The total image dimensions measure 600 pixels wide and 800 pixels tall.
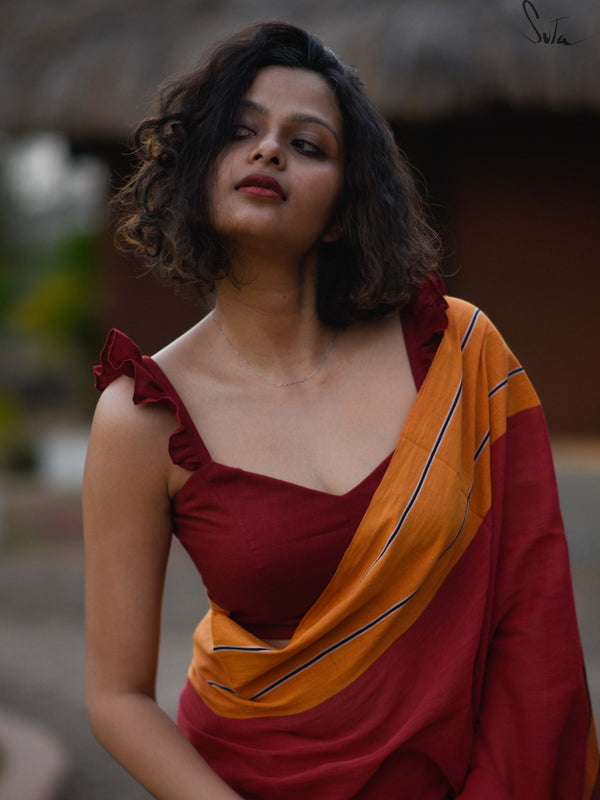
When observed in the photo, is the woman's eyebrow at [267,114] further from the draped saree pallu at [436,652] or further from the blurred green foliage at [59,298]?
the blurred green foliage at [59,298]

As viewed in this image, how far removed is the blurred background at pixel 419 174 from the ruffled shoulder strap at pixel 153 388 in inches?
88.8

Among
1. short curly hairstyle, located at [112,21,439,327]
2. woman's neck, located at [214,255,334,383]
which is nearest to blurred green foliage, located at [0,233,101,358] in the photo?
short curly hairstyle, located at [112,21,439,327]

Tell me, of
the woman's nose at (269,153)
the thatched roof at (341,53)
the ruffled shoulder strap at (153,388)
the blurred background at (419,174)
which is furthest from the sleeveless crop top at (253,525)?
the thatched roof at (341,53)

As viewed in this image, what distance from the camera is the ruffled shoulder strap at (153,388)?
1815mm

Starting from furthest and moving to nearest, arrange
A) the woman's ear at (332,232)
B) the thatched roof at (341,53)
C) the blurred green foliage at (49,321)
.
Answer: the blurred green foliage at (49,321) → the thatched roof at (341,53) → the woman's ear at (332,232)

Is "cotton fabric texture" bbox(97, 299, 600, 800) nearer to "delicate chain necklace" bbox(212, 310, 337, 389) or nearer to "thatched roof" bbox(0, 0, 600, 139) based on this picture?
"delicate chain necklace" bbox(212, 310, 337, 389)

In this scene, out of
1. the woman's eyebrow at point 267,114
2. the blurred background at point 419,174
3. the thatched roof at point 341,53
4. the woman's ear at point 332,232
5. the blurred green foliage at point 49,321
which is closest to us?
the woman's eyebrow at point 267,114

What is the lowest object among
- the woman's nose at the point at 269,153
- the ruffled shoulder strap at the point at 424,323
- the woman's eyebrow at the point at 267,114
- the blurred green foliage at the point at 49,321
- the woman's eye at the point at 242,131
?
the blurred green foliage at the point at 49,321

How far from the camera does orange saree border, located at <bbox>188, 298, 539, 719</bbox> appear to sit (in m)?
1.78

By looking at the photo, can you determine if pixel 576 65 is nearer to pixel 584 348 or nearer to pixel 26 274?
pixel 584 348

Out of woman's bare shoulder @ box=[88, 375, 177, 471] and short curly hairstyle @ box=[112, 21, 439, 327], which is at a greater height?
short curly hairstyle @ box=[112, 21, 439, 327]

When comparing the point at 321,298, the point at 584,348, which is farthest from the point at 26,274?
the point at 321,298

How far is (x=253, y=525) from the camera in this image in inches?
69.6

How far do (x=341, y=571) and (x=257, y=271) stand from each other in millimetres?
585
